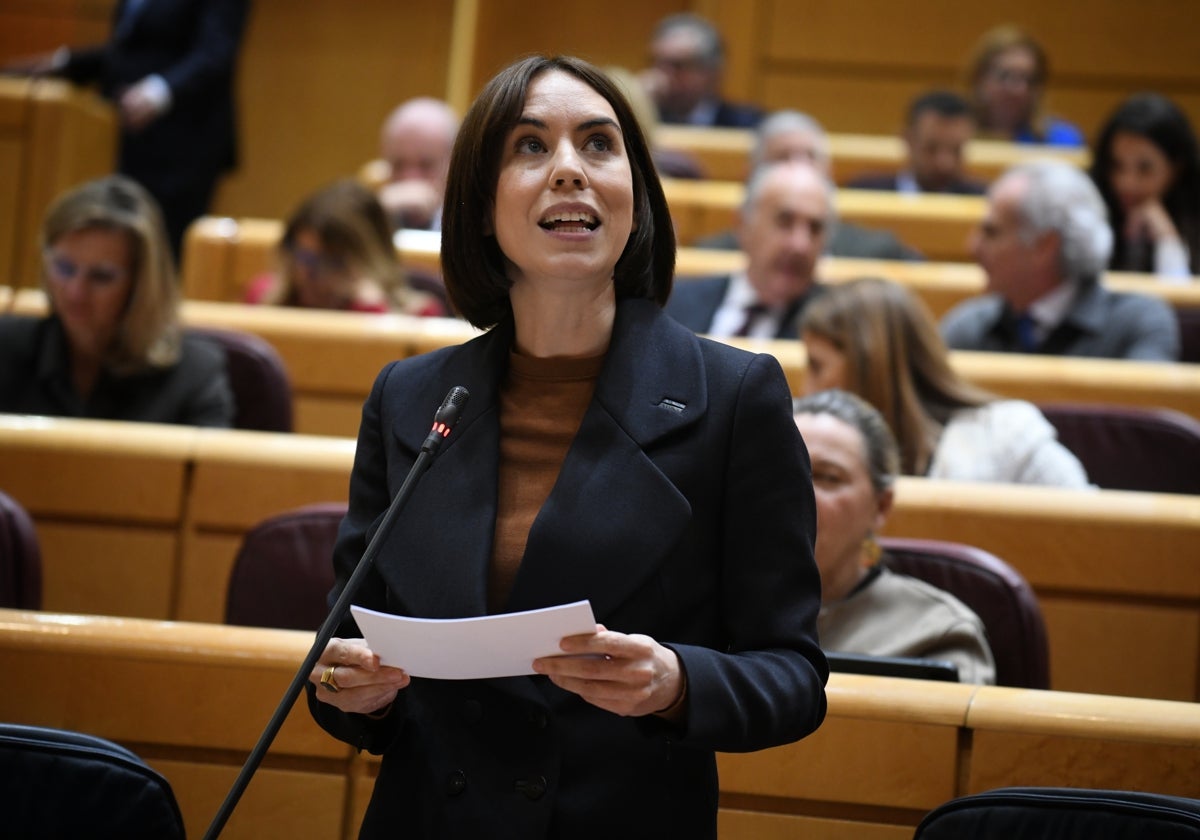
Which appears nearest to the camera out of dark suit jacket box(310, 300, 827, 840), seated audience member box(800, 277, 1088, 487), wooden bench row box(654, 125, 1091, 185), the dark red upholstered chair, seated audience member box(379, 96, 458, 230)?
dark suit jacket box(310, 300, 827, 840)

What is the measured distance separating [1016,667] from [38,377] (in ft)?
5.05

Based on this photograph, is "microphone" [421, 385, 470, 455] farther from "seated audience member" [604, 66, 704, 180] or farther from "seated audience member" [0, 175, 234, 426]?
"seated audience member" [604, 66, 704, 180]

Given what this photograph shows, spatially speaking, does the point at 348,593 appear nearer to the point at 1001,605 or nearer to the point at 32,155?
the point at 1001,605

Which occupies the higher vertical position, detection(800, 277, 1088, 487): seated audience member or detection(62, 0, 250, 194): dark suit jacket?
detection(62, 0, 250, 194): dark suit jacket

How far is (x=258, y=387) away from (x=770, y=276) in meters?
1.02

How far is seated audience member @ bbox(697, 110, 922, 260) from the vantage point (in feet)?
12.0

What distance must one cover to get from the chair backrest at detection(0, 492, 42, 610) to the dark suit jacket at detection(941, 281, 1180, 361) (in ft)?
5.96

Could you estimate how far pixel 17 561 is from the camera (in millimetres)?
1724

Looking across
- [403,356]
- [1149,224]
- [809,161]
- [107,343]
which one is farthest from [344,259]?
[1149,224]

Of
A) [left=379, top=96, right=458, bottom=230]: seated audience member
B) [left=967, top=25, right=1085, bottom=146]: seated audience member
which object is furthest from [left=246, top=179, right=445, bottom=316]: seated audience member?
[left=967, top=25, right=1085, bottom=146]: seated audience member

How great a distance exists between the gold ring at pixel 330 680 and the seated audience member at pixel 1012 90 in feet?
13.3

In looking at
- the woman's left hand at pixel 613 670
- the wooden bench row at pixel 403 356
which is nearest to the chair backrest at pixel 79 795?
the woman's left hand at pixel 613 670

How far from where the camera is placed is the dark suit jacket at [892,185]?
13.9ft

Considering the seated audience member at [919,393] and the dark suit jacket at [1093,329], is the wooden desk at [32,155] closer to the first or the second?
the dark suit jacket at [1093,329]
